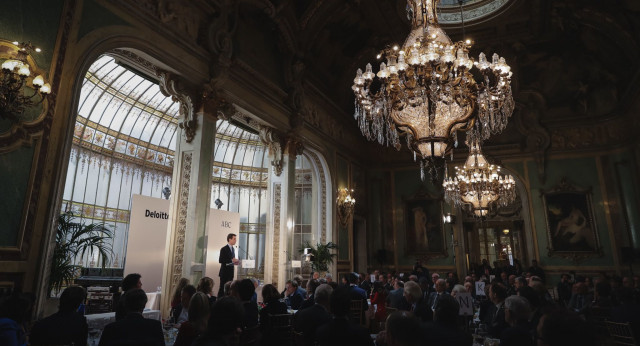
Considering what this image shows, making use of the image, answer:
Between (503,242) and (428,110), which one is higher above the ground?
(428,110)

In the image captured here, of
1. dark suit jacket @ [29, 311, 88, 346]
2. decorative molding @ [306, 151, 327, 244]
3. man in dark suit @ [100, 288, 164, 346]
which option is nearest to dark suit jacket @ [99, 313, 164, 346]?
man in dark suit @ [100, 288, 164, 346]

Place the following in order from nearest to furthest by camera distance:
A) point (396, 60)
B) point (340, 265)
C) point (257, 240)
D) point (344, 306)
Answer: point (344, 306)
point (396, 60)
point (340, 265)
point (257, 240)

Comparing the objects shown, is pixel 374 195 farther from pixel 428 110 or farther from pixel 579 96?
pixel 428 110

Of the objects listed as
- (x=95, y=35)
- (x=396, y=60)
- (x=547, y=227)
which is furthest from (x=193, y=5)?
(x=547, y=227)

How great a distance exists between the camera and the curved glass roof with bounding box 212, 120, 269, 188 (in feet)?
52.6

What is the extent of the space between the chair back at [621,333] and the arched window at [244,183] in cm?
1258

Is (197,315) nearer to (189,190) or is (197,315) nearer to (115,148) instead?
(189,190)

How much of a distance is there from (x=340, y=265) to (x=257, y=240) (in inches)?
168

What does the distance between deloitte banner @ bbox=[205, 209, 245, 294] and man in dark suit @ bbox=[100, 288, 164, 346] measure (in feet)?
21.3

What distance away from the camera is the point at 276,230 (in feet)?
35.3

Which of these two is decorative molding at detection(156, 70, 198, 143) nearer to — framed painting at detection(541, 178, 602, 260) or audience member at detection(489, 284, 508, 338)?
audience member at detection(489, 284, 508, 338)

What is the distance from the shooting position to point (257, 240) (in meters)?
15.6

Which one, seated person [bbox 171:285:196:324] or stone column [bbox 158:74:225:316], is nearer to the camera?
seated person [bbox 171:285:196:324]

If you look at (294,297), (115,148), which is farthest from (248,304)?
(115,148)
